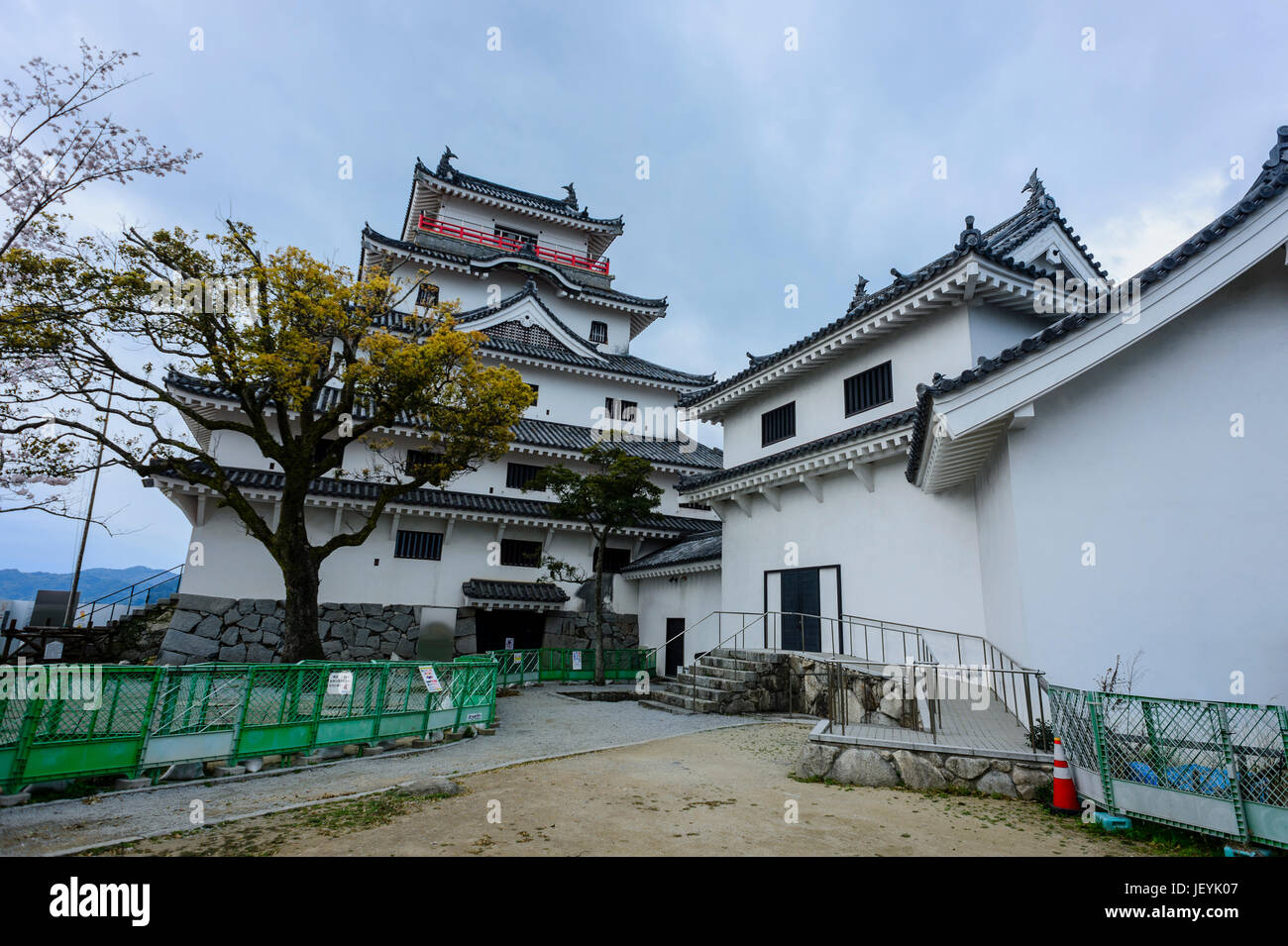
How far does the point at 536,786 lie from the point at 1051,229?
15850mm

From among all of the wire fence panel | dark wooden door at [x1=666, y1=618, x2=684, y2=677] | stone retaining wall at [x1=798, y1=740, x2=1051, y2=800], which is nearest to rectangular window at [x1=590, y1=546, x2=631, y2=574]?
dark wooden door at [x1=666, y1=618, x2=684, y2=677]

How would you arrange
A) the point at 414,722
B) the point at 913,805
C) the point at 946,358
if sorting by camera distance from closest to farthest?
the point at 913,805, the point at 414,722, the point at 946,358

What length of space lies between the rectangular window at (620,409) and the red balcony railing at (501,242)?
26.3ft

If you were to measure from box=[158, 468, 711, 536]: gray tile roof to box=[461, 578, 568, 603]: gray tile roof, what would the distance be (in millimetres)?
2453

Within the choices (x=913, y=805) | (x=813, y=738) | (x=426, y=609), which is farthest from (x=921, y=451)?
(x=426, y=609)

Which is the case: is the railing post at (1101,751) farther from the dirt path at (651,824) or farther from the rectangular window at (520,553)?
the rectangular window at (520,553)

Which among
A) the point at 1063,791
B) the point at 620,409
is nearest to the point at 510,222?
the point at 620,409

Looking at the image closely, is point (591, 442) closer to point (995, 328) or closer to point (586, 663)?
point (586, 663)

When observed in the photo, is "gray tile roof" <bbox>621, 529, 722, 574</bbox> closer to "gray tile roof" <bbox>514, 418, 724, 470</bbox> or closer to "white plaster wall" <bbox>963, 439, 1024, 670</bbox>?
"gray tile roof" <bbox>514, 418, 724, 470</bbox>

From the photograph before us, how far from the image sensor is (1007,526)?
9086mm

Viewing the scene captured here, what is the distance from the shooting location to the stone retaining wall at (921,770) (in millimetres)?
6992

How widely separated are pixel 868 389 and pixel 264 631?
59.9 ft

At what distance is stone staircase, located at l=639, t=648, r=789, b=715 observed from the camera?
1411 cm

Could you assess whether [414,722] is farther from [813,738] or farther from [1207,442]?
[1207,442]
